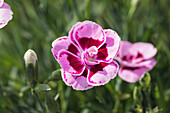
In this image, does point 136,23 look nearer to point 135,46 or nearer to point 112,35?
point 135,46

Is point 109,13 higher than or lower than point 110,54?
→ lower

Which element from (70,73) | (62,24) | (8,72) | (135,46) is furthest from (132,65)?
(8,72)

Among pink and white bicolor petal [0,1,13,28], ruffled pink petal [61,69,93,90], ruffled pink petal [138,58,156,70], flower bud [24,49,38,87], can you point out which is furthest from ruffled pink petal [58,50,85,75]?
ruffled pink petal [138,58,156,70]

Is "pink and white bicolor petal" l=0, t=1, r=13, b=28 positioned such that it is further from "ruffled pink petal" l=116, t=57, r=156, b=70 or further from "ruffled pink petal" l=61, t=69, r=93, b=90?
"ruffled pink petal" l=116, t=57, r=156, b=70

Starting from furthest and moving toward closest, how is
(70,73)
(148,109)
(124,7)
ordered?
(124,7), (148,109), (70,73)

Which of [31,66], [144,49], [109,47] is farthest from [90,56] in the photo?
[144,49]

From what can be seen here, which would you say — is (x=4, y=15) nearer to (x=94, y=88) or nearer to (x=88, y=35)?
(x=88, y=35)

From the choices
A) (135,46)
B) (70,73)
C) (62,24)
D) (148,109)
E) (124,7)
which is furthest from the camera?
(62,24)

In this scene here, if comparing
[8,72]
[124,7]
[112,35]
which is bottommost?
[8,72]
